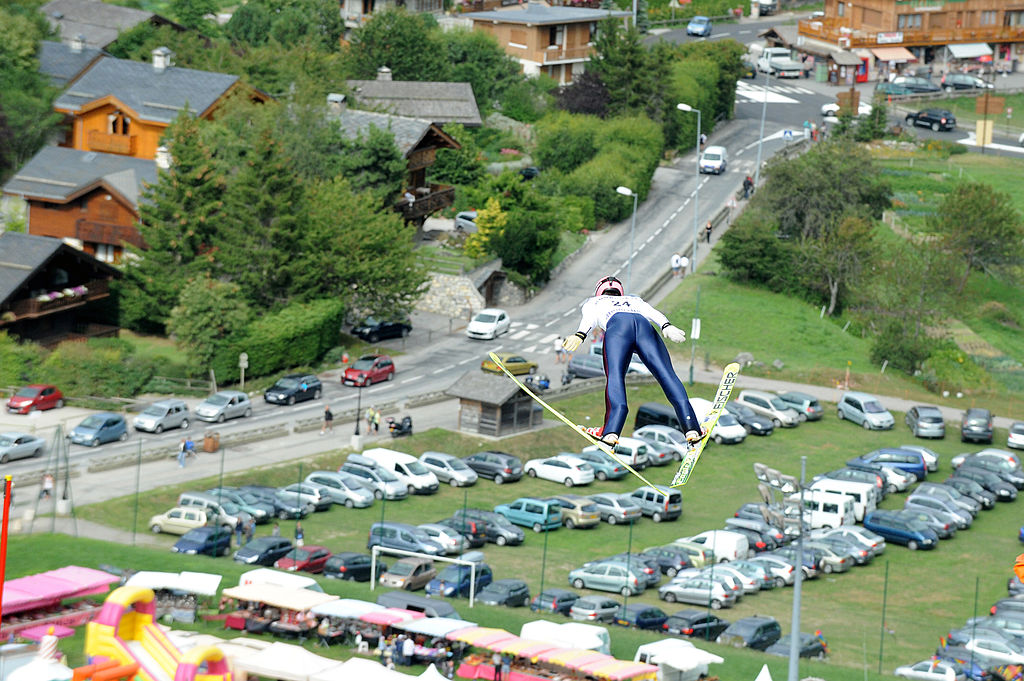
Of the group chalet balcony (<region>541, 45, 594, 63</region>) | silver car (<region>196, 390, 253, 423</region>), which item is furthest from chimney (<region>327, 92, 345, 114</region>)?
chalet balcony (<region>541, 45, 594, 63</region>)

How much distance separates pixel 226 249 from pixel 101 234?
10295 millimetres

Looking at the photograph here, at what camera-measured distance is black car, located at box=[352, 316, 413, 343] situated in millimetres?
98938

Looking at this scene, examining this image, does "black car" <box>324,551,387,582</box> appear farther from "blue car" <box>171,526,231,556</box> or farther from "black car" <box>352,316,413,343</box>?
"black car" <box>352,316,413,343</box>

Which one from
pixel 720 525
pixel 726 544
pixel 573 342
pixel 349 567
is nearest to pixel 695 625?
pixel 726 544

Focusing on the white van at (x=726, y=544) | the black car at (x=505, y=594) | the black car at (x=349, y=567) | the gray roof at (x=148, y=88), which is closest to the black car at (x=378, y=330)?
the gray roof at (x=148, y=88)

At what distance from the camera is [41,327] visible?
92000mm

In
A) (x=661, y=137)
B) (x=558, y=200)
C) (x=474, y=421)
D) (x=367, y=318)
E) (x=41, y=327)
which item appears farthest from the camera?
(x=661, y=137)

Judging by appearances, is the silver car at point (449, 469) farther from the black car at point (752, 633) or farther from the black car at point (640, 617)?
the black car at point (752, 633)

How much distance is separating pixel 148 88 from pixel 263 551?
58168 millimetres

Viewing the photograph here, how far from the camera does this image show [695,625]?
60.9 meters

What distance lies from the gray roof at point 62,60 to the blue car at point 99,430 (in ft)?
163

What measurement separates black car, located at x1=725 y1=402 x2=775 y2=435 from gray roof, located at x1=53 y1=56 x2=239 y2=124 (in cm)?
4230

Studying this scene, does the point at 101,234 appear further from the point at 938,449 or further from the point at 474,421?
the point at 938,449

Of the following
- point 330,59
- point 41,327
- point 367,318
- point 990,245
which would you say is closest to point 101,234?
point 41,327
